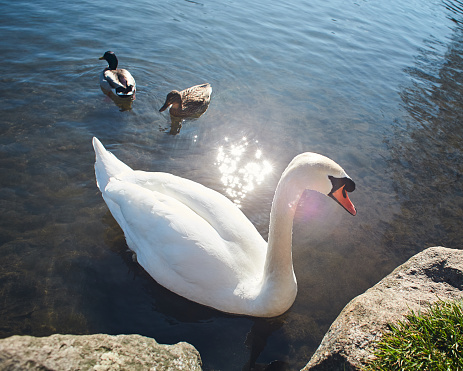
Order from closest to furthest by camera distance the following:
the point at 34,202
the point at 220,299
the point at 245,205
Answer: the point at 220,299 < the point at 34,202 < the point at 245,205

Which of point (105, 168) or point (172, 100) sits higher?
point (105, 168)

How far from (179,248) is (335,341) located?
1.76 metres

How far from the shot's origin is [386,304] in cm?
336

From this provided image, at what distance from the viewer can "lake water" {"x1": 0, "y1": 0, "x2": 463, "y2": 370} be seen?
4.15m

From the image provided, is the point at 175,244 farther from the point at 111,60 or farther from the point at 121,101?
the point at 111,60

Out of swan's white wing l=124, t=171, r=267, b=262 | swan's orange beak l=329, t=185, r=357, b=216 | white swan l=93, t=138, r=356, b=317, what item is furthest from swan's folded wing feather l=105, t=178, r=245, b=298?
swan's orange beak l=329, t=185, r=357, b=216

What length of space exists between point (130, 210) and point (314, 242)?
2.63 metres

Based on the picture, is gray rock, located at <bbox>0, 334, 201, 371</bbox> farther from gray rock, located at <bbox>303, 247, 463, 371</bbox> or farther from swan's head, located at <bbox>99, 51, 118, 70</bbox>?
swan's head, located at <bbox>99, 51, 118, 70</bbox>

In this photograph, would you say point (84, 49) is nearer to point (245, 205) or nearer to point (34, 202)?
point (34, 202)

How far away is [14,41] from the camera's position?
9195mm

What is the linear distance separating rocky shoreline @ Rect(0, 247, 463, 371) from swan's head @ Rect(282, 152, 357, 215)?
1.08m

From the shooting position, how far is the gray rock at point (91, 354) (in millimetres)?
2354

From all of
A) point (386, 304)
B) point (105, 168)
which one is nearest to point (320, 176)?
point (386, 304)

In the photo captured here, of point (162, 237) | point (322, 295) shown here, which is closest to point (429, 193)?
point (322, 295)
